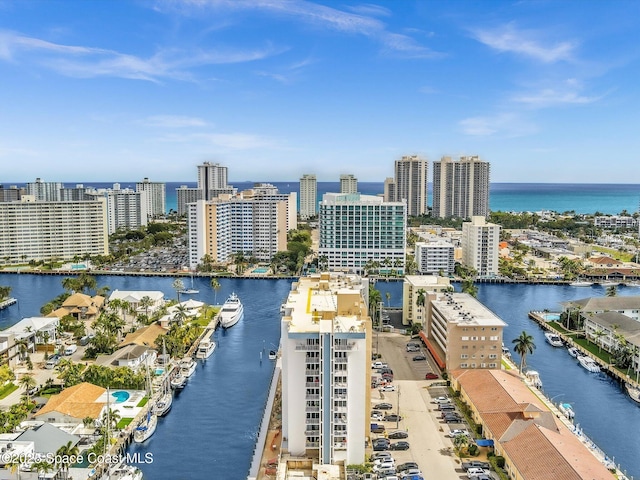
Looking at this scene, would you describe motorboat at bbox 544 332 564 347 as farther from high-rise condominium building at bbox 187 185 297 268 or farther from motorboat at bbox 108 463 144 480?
high-rise condominium building at bbox 187 185 297 268

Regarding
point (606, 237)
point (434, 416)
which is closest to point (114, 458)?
point (434, 416)

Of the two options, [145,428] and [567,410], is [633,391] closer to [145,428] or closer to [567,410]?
[567,410]

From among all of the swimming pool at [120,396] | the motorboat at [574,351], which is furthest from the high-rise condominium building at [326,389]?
the motorboat at [574,351]

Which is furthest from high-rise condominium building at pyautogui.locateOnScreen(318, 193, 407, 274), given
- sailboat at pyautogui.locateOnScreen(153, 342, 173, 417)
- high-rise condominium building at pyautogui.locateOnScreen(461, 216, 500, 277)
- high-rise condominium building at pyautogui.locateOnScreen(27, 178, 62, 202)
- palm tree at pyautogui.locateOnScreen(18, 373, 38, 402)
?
high-rise condominium building at pyautogui.locateOnScreen(27, 178, 62, 202)

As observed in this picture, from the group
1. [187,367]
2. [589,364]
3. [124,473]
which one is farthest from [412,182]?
[124,473]

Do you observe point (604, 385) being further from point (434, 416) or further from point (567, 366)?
point (434, 416)

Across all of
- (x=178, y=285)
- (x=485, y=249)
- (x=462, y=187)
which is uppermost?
(x=462, y=187)
